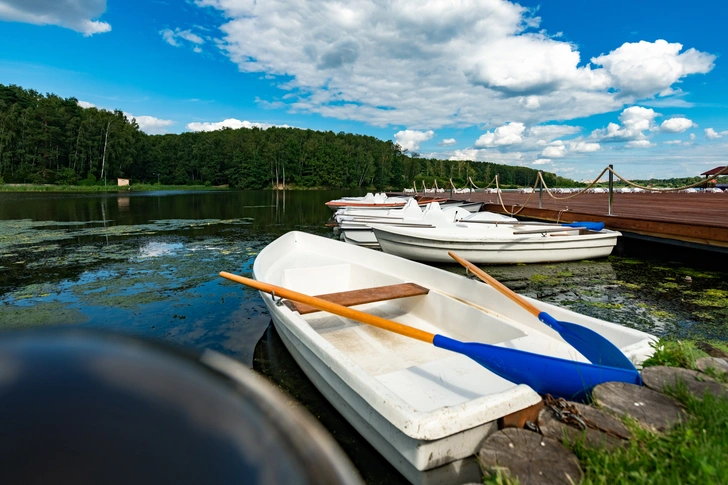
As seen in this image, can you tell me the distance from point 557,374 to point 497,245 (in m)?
5.94

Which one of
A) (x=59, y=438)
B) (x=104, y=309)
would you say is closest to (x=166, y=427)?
(x=59, y=438)

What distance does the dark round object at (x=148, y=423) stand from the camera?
2375 mm

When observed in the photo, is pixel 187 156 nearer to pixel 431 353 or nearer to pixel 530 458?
pixel 431 353

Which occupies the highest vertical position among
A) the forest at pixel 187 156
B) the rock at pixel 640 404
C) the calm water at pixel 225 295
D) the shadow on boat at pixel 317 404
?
the forest at pixel 187 156

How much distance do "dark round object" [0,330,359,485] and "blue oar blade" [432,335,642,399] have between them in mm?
1212

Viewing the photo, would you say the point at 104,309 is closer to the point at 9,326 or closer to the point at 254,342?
the point at 9,326

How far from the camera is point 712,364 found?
206 cm

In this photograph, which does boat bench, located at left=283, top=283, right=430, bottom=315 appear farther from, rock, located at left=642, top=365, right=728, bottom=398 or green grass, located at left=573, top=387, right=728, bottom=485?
green grass, located at left=573, top=387, right=728, bottom=485

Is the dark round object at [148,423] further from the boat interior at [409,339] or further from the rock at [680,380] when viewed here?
the rock at [680,380]

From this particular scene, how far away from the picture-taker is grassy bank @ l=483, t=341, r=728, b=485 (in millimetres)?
1320

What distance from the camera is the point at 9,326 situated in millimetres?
4484

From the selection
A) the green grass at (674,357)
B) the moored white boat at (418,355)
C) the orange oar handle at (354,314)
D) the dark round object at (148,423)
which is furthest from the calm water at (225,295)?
the green grass at (674,357)

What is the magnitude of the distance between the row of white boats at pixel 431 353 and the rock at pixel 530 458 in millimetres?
124

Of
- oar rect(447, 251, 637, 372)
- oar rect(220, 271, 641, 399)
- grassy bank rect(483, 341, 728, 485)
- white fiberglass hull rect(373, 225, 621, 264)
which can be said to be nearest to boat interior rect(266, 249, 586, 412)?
oar rect(220, 271, 641, 399)
